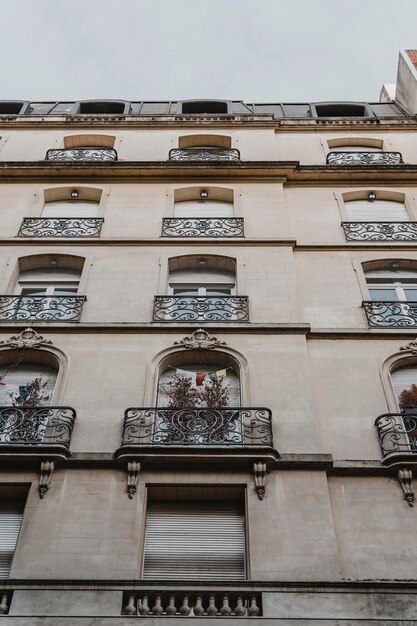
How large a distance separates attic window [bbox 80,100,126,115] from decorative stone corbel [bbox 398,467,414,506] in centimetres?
1602

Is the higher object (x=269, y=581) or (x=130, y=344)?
(x=130, y=344)

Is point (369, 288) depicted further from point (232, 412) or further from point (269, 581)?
point (269, 581)

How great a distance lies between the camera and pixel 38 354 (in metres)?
→ 12.6

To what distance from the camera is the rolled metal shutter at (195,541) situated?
9312 mm

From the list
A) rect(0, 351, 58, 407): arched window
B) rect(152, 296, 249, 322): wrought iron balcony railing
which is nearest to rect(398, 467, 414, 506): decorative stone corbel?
rect(152, 296, 249, 322): wrought iron balcony railing

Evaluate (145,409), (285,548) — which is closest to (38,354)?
(145,409)

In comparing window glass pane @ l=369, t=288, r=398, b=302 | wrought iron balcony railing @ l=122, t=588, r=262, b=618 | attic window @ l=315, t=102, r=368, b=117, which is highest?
attic window @ l=315, t=102, r=368, b=117

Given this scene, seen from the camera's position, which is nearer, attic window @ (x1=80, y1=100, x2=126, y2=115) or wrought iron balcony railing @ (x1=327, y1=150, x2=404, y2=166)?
wrought iron balcony railing @ (x1=327, y1=150, x2=404, y2=166)

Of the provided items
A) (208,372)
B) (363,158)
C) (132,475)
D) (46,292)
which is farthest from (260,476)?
(363,158)

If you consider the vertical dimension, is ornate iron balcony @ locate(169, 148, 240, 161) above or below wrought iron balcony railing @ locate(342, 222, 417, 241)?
above

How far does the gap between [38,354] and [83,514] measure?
383 centimetres

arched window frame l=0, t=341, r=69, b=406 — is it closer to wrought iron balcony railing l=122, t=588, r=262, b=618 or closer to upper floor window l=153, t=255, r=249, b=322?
upper floor window l=153, t=255, r=249, b=322

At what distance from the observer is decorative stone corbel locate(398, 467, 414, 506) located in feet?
32.8

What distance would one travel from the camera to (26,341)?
496 inches
